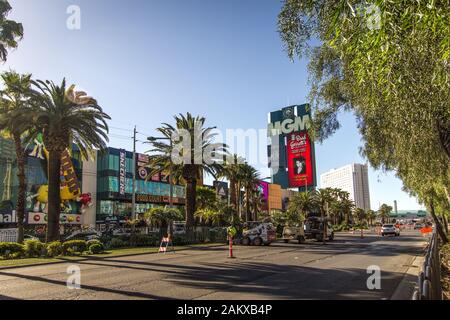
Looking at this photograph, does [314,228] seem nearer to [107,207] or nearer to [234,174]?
[234,174]

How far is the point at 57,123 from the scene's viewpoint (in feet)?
81.2

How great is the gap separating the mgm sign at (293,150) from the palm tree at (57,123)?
556 inches

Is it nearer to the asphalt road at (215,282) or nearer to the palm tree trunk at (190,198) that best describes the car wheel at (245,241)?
the palm tree trunk at (190,198)

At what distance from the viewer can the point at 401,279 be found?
12.2 meters

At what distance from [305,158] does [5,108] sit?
73358 millimetres

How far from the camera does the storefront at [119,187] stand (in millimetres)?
66000

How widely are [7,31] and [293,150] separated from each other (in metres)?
76.7

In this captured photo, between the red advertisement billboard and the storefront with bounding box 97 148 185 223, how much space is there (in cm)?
3265

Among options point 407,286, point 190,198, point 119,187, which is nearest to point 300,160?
point 119,187

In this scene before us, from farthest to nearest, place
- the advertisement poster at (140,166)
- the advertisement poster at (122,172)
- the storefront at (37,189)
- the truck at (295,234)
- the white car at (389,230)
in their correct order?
1. the advertisement poster at (140,166)
2. the advertisement poster at (122,172)
3. the storefront at (37,189)
4. the white car at (389,230)
5. the truck at (295,234)

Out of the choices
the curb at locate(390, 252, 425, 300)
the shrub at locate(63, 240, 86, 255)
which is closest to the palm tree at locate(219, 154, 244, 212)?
the shrub at locate(63, 240, 86, 255)

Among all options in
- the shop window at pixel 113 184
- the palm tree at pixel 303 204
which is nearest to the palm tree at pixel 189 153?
the shop window at pixel 113 184

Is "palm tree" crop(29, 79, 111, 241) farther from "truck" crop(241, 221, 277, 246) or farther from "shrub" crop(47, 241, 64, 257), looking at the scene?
"truck" crop(241, 221, 277, 246)

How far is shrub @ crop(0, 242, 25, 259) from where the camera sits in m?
21.4
